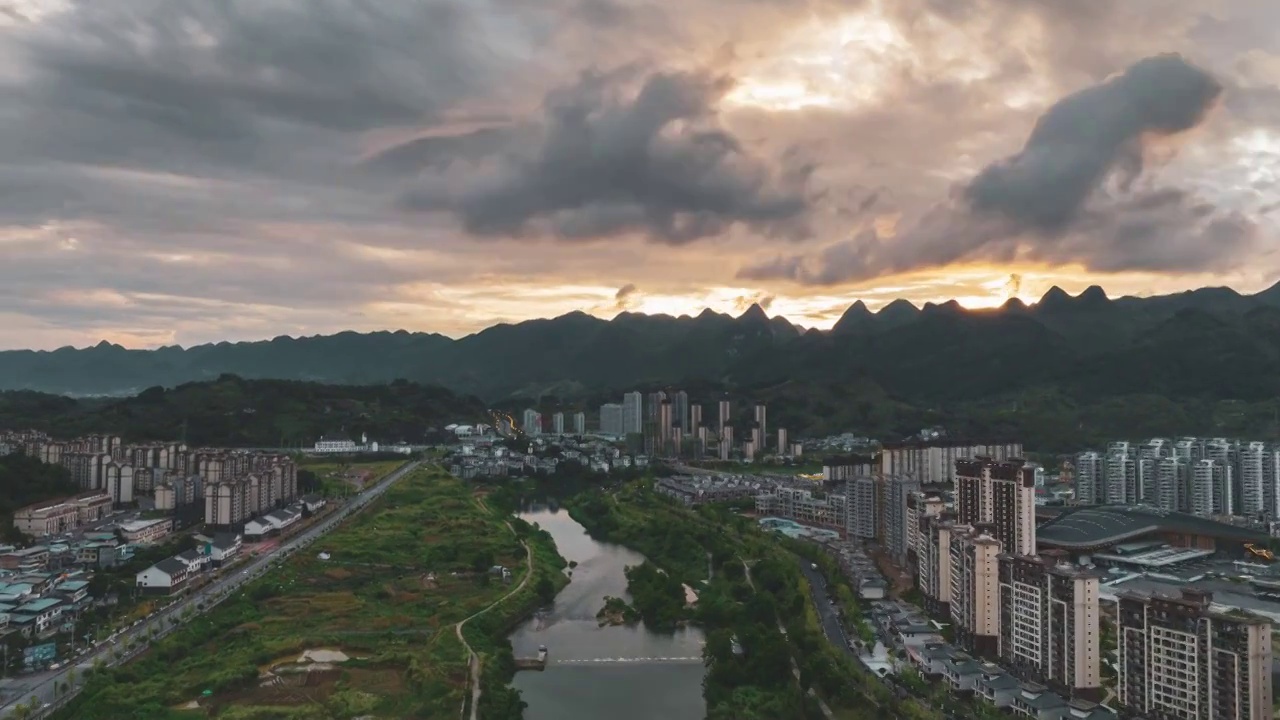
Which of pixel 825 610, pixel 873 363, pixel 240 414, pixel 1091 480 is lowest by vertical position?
pixel 825 610

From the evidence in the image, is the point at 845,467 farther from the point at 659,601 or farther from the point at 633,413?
the point at 633,413

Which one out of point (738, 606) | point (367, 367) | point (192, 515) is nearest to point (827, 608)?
point (738, 606)

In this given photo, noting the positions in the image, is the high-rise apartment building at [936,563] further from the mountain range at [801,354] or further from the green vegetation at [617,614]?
the mountain range at [801,354]

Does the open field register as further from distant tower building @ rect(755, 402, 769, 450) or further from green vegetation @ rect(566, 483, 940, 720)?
distant tower building @ rect(755, 402, 769, 450)

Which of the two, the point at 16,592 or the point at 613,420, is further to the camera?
the point at 613,420

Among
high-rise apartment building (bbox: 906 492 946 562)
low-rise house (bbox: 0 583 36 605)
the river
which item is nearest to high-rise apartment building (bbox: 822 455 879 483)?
high-rise apartment building (bbox: 906 492 946 562)

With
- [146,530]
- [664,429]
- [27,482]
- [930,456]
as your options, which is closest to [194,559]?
[146,530]
